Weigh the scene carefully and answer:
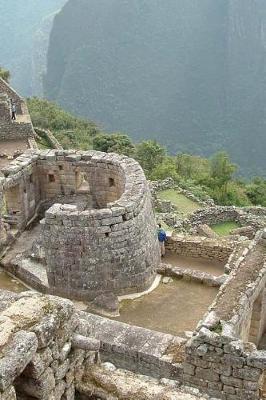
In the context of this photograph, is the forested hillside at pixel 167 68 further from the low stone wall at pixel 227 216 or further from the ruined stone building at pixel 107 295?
the ruined stone building at pixel 107 295

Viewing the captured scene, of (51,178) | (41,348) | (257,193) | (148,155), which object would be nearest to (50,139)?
(148,155)

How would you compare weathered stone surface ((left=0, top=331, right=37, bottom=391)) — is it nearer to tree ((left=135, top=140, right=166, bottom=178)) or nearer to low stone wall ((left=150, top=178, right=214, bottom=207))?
low stone wall ((left=150, top=178, right=214, bottom=207))

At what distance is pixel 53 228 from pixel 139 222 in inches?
61.1

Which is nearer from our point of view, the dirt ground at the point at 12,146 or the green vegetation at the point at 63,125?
the dirt ground at the point at 12,146

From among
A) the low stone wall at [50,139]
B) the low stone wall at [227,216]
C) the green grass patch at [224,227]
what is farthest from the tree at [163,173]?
the low stone wall at [50,139]

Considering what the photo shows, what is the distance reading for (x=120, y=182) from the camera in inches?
487

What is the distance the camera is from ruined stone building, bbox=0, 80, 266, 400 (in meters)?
4.98

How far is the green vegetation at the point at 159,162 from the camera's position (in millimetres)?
35031

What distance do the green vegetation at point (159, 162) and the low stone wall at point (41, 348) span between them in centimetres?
2674

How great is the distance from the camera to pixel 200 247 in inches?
514

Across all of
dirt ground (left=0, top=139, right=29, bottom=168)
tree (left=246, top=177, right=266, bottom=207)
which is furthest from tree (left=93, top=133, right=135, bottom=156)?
dirt ground (left=0, top=139, right=29, bottom=168)

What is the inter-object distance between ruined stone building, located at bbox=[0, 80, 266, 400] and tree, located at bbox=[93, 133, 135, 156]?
22.1 meters

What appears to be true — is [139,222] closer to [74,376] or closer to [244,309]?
[244,309]

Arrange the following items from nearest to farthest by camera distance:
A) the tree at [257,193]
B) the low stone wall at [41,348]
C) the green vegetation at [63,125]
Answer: the low stone wall at [41,348] → the green vegetation at [63,125] → the tree at [257,193]
